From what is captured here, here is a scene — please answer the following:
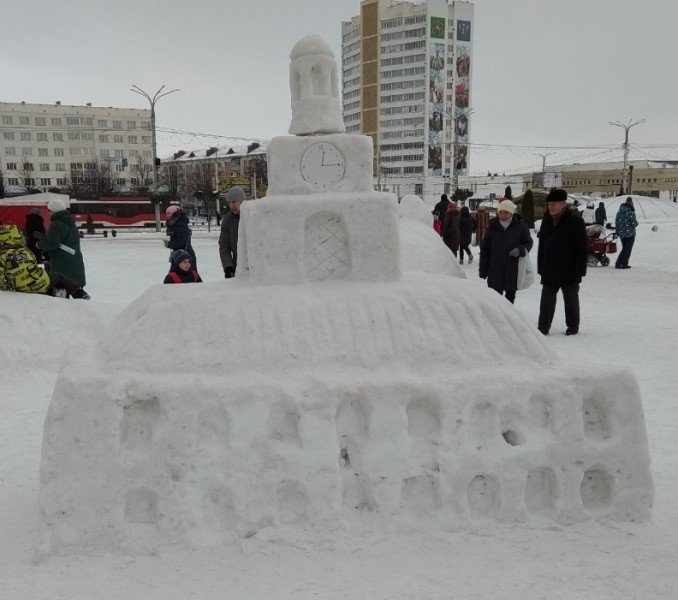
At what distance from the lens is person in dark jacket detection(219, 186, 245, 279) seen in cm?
701

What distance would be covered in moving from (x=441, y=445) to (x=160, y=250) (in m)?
17.8

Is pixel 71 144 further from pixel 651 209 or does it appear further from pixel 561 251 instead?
pixel 561 251

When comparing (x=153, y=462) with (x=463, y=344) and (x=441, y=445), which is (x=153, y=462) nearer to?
(x=441, y=445)

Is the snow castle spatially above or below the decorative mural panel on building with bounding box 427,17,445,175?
below

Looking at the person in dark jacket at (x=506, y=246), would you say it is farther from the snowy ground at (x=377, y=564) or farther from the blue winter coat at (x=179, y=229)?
the blue winter coat at (x=179, y=229)

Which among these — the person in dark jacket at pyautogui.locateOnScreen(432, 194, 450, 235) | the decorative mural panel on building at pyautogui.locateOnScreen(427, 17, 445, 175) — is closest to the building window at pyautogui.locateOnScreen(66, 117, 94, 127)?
the decorative mural panel on building at pyautogui.locateOnScreen(427, 17, 445, 175)

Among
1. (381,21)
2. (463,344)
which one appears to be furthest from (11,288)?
(381,21)

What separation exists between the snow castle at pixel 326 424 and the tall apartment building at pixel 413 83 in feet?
263

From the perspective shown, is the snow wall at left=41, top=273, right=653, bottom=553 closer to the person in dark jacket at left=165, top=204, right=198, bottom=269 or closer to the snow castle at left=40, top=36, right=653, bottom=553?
the snow castle at left=40, top=36, right=653, bottom=553

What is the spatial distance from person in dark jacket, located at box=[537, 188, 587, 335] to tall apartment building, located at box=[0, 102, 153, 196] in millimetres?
68982

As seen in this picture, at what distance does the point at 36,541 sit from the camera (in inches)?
124

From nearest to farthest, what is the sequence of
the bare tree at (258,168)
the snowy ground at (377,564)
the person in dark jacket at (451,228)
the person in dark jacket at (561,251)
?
1. the snowy ground at (377,564)
2. the person in dark jacket at (561,251)
3. the person in dark jacket at (451,228)
4. the bare tree at (258,168)

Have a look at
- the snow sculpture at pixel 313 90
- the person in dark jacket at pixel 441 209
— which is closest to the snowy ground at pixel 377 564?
the snow sculpture at pixel 313 90

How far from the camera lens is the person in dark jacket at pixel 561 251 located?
22.9ft
